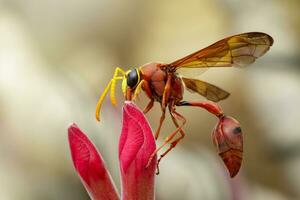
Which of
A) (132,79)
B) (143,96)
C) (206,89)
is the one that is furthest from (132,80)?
(143,96)

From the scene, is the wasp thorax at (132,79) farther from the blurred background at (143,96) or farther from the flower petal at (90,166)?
the blurred background at (143,96)

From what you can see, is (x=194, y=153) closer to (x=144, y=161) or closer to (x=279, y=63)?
(x=279, y=63)

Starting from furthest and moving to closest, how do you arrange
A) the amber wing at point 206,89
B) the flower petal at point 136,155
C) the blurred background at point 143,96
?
the blurred background at point 143,96 → the amber wing at point 206,89 → the flower petal at point 136,155

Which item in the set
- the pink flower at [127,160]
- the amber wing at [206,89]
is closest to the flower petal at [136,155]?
the pink flower at [127,160]

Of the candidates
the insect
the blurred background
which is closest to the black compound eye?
the insect

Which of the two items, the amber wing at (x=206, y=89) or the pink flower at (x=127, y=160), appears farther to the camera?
the amber wing at (x=206, y=89)

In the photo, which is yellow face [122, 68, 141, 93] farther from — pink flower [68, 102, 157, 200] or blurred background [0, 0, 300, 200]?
blurred background [0, 0, 300, 200]

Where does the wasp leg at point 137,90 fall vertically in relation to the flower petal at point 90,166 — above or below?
above
